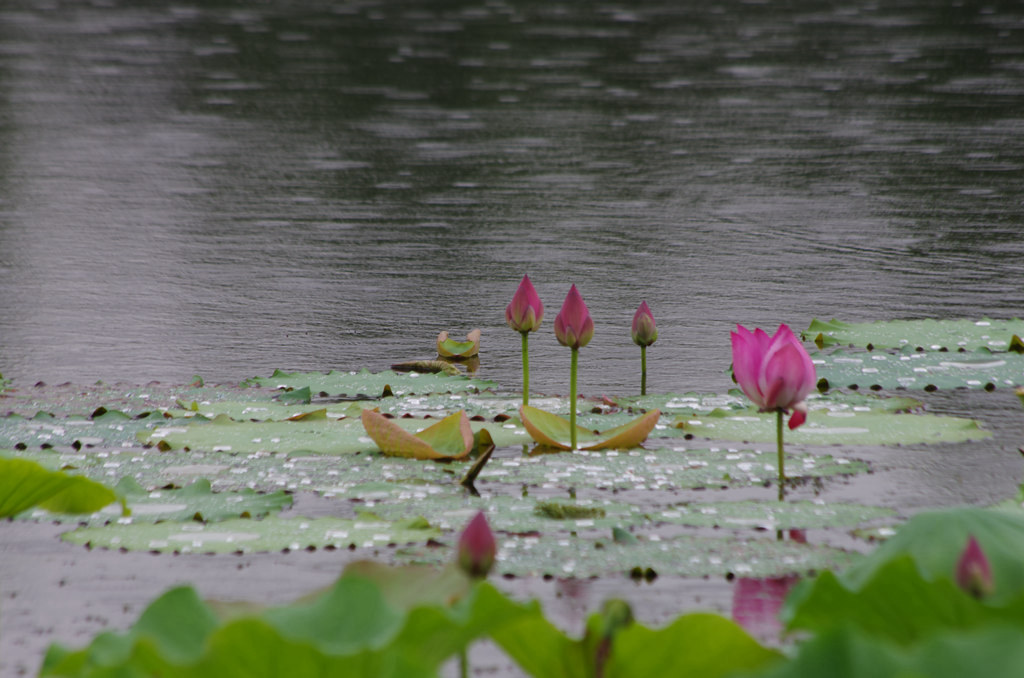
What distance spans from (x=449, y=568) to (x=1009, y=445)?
4.43 ft

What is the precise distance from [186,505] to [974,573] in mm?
1129

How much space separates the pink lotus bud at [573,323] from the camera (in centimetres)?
197

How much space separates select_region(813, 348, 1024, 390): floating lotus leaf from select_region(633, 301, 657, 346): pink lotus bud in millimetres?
333

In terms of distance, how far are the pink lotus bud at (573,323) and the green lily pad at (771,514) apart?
0.41 m

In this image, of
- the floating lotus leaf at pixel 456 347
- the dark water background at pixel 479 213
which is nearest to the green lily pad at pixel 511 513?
the dark water background at pixel 479 213

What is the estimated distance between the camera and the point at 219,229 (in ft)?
14.1

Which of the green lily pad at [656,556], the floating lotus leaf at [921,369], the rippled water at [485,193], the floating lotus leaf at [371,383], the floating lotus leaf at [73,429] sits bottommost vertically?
the green lily pad at [656,556]

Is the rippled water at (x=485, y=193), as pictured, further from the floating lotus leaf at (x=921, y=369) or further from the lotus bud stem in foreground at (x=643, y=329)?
the floating lotus leaf at (x=921, y=369)

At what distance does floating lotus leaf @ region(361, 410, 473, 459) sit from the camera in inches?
74.4

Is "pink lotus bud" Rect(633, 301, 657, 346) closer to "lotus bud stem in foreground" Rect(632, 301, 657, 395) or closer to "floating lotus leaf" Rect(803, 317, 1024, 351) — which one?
"lotus bud stem in foreground" Rect(632, 301, 657, 395)

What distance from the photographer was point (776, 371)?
1.69m

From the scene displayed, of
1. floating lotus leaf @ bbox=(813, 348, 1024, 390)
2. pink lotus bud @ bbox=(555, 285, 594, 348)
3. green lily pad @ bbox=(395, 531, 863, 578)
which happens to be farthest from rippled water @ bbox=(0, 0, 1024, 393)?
green lily pad @ bbox=(395, 531, 863, 578)

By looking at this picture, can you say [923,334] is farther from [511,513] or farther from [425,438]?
[511,513]

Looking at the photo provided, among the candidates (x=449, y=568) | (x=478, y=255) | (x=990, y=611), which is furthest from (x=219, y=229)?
(x=990, y=611)
